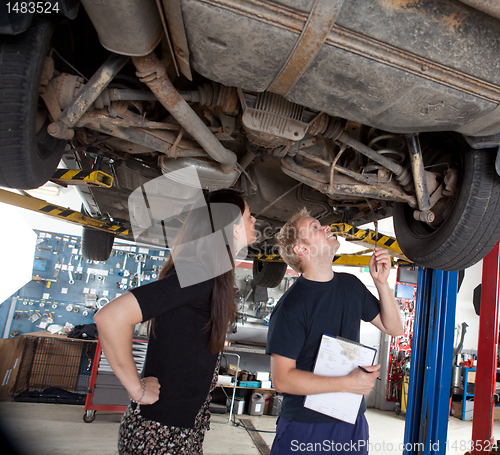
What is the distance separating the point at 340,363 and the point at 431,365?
158cm

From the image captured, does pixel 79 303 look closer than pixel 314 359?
No

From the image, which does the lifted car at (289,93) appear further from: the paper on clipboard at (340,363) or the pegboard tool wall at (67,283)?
the pegboard tool wall at (67,283)

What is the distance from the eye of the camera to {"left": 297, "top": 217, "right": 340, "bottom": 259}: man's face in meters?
1.50

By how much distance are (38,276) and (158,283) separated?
5831 millimetres

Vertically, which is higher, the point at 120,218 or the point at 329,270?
the point at 120,218

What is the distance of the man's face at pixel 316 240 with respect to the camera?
1.50 metres

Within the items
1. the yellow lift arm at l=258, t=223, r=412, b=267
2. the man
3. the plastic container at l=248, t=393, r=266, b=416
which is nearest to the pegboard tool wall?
the plastic container at l=248, t=393, r=266, b=416

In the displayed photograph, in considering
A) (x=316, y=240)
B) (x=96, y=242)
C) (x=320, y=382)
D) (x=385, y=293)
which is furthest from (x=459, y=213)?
(x=96, y=242)

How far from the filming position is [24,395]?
4.58 m

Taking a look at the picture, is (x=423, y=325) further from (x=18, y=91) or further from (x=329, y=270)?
(x=18, y=91)

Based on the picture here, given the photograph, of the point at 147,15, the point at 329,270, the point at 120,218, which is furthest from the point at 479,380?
the point at 120,218

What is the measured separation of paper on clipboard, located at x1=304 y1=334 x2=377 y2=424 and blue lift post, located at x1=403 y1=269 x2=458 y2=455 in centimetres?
149

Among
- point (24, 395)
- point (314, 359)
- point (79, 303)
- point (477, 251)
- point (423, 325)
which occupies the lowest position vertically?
point (24, 395)

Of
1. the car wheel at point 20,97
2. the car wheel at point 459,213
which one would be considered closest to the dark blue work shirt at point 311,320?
the car wheel at point 459,213
